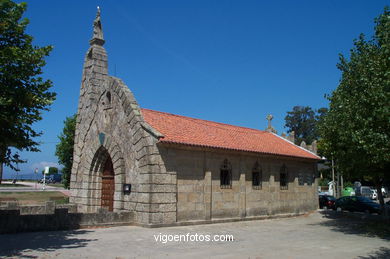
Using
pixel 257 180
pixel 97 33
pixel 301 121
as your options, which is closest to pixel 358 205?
pixel 257 180

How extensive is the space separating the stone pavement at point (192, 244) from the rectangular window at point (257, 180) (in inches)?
183

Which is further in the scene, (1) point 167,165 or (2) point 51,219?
(1) point 167,165

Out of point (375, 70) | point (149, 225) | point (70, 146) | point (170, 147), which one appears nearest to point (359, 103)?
point (375, 70)

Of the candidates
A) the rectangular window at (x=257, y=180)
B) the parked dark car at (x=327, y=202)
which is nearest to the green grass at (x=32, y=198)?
the rectangular window at (x=257, y=180)

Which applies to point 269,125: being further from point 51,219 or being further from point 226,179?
point 51,219

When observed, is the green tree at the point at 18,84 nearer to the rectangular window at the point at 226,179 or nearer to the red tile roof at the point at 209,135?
the red tile roof at the point at 209,135

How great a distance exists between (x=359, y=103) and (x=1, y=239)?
14902 millimetres

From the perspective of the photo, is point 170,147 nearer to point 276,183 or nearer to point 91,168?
point 91,168

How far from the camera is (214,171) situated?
A: 61.3 feet

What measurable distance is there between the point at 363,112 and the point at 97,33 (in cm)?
1617

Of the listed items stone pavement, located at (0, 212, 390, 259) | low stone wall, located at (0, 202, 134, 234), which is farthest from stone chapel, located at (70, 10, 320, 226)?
stone pavement, located at (0, 212, 390, 259)

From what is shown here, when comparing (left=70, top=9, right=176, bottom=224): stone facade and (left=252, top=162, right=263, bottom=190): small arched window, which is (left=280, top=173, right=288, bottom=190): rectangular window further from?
(left=70, top=9, right=176, bottom=224): stone facade

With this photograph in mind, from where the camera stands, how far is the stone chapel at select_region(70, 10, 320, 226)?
53.7 ft

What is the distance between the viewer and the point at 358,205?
28938 mm
